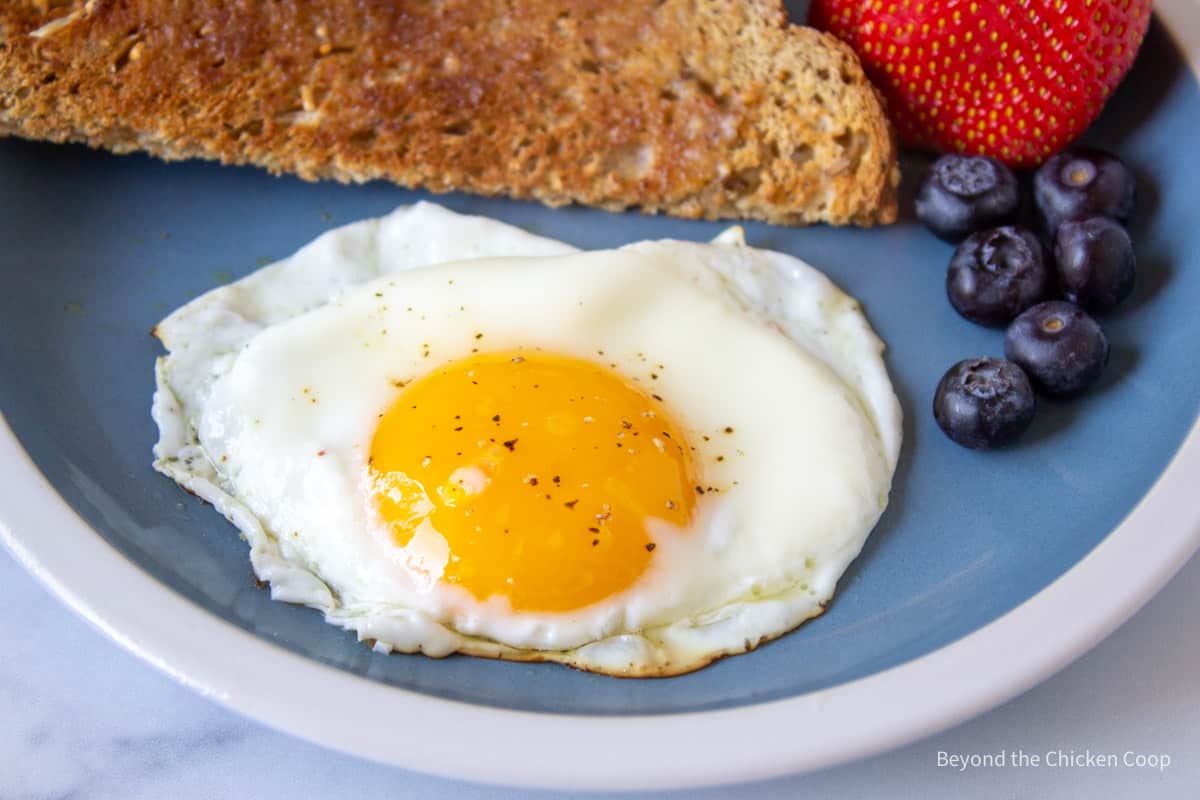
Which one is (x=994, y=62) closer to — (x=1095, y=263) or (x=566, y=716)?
(x=1095, y=263)

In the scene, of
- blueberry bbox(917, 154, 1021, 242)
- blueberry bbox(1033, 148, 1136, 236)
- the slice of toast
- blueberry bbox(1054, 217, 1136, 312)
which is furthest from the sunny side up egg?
blueberry bbox(1033, 148, 1136, 236)

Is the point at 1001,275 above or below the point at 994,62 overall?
below

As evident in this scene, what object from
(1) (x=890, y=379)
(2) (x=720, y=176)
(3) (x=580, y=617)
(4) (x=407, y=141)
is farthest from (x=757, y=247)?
(3) (x=580, y=617)

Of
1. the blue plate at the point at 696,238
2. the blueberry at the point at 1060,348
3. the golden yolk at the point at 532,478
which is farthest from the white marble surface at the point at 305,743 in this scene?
the blueberry at the point at 1060,348

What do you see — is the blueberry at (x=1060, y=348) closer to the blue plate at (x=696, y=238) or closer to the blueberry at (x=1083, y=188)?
the blue plate at (x=696, y=238)

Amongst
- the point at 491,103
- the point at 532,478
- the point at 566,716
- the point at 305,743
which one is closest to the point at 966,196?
the point at 491,103

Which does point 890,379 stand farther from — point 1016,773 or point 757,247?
point 1016,773
